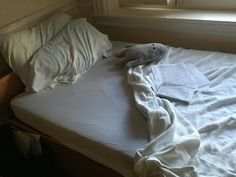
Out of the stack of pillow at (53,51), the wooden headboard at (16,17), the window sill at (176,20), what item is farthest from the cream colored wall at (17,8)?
the window sill at (176,20)

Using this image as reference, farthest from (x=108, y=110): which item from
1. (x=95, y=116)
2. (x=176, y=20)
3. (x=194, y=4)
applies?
(x=194, y=4)

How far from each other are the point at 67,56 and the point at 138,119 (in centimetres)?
67

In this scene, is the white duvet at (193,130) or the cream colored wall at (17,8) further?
the cream colored wall at (17,8)

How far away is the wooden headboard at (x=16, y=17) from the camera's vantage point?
5.01ft

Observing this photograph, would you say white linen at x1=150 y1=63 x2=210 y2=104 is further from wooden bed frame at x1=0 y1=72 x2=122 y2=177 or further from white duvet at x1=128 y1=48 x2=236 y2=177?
wooden bed frame at x1=0 y1=72 x2=122 y2=177

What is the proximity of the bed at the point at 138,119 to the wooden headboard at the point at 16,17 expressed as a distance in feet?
0.05

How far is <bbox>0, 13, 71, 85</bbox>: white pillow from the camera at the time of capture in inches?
58.6

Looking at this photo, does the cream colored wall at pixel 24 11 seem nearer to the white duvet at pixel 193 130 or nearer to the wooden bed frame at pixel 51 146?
the wooden bed frame at pixel 51 146

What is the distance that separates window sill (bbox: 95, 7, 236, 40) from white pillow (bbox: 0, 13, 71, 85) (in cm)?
58

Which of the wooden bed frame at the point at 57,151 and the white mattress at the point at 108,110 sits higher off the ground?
the white mattress at the point at 108,110

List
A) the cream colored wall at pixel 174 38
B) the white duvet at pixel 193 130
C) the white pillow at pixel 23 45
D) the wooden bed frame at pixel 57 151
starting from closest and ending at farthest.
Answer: the white duvet at pixel 193 130 < the wooden bed frame at pixel 57 151 < the white pillow at pixel 23 45 < the cream colored wall at pixel 174 38

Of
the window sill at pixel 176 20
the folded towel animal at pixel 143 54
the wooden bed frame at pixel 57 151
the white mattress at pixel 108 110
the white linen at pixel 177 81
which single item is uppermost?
the window sill at pixel 176 20

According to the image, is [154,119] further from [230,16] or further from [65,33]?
[230,16]

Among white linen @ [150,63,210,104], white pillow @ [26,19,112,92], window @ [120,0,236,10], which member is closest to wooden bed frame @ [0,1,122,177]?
white pillow @ [26,19,112,92]
